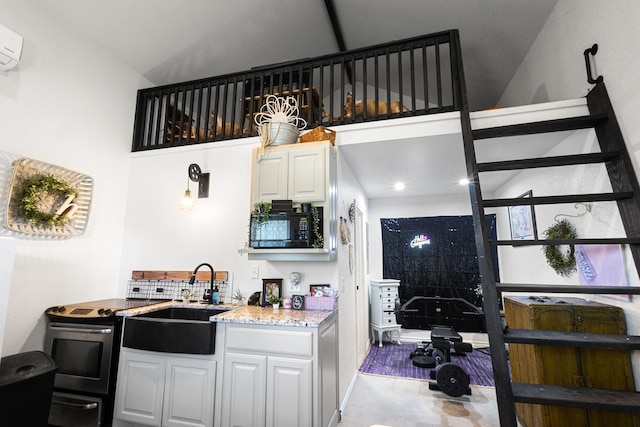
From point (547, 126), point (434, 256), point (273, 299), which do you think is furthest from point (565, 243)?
point (434, 256)

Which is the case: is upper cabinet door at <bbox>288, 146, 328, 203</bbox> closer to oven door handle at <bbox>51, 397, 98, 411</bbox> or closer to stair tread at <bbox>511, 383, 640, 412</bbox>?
stair tread at <bbox>511, 383, 640, 412</bbox>

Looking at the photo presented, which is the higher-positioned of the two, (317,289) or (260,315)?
(317,289)

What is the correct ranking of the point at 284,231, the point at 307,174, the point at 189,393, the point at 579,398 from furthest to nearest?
the point at 307,174, the point at 284,231, the point at 189,393, the point at 579,398

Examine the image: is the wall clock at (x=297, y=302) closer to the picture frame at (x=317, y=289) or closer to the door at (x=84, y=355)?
the picture frame at (x=317, y=289)

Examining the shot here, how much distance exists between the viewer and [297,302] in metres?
2.59

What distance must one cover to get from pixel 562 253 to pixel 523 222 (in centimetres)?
84

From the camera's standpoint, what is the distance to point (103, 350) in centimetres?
234

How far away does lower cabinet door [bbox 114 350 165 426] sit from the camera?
2.24 m

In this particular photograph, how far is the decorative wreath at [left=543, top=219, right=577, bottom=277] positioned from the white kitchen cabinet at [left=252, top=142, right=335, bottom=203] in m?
2.08

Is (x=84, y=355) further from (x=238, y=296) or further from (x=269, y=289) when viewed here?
(x=269, y=289)

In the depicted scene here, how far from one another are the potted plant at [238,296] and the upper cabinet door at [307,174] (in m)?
1.08

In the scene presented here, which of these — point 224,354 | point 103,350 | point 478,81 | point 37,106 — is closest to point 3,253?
point 103,350

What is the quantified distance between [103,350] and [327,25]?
447cm

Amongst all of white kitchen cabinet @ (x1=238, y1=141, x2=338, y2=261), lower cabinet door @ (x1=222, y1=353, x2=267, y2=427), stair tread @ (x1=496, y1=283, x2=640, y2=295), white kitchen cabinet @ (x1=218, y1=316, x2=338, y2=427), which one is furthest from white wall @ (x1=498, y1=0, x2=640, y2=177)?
lower cabinet door @ (x1=222, y1=353, x2=267, y2=427)
